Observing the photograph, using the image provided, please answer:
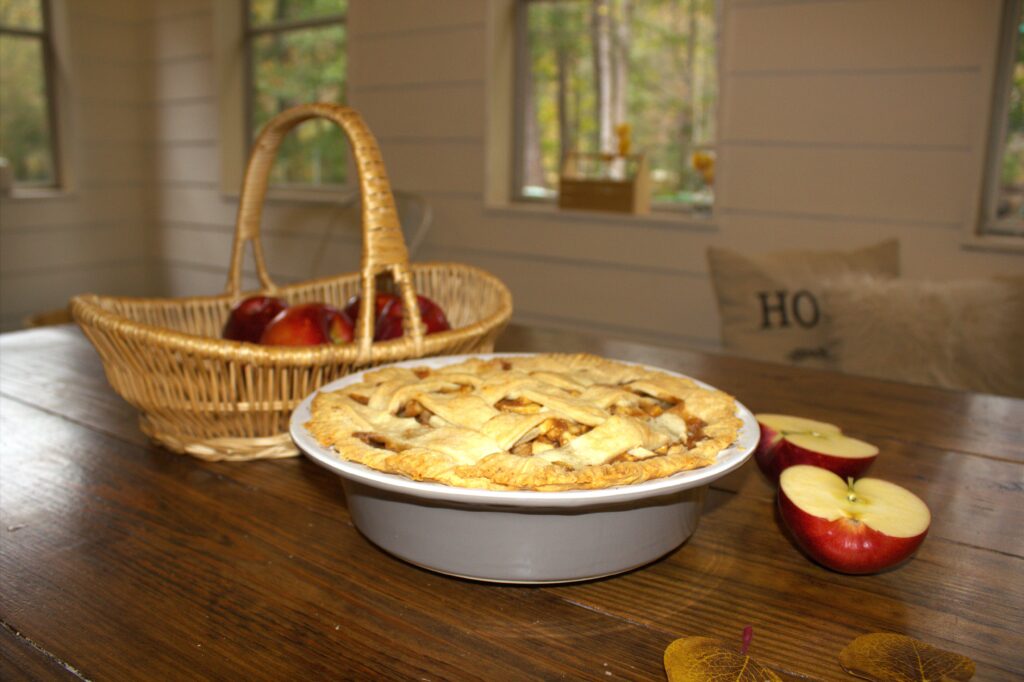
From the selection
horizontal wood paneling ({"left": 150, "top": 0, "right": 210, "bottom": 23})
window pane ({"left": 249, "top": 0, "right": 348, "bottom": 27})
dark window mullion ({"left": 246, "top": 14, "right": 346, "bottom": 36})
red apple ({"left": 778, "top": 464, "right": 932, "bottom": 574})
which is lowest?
red apple ({"left": 778, "top": 464, "right": 932, "bottom": 574})

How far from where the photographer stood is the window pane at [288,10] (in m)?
3.68

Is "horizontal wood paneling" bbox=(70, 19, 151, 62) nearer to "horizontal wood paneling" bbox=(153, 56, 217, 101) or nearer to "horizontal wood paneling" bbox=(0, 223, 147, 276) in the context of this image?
"horizontal wood paneling" bbox=(153, 56, 217, 101)

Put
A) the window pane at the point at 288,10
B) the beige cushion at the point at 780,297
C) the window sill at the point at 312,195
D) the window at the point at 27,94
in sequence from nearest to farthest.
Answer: the beige cushion at the point at 780,297, the window sill at the point at 312,195, the window pane at the point at 288,10, the window at the point at 27,94

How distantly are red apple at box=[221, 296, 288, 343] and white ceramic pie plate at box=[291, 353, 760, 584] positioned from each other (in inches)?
14.0

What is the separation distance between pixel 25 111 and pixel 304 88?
1377 mm

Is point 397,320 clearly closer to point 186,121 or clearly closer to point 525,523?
point 525,523

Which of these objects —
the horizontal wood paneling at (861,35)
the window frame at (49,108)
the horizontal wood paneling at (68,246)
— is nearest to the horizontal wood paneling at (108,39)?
the window frame at (49,108)

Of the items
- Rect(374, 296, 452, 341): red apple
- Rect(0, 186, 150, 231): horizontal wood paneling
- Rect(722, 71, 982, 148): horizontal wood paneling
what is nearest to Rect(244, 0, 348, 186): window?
Rect(0, 186, 150, 231): horizontal wood paneling

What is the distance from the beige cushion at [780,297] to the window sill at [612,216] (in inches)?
23.1

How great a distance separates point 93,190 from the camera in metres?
4.17

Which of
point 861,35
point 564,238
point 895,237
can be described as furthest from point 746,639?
point 564,238

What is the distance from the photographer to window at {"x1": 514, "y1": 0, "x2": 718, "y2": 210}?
9.12 feet

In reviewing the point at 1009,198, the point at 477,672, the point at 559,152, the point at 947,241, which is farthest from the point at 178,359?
the point at 559,152

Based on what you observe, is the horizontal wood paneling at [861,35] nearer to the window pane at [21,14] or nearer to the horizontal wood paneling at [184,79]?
the horizontal wood paneling at [184,79]
